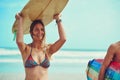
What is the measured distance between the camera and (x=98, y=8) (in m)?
9.05

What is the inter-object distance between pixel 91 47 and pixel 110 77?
822 cm

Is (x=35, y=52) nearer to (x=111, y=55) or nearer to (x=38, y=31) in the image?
(x=38, y=31)

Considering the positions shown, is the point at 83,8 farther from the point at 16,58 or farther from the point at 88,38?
the point at 16,58

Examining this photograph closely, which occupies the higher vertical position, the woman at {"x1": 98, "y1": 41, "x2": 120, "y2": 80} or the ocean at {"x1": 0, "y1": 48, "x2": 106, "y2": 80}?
the woman at {"x1": 98, "y1": 41, "x2": 120, "y2": 80}

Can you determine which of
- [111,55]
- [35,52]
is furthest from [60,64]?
[111,55]

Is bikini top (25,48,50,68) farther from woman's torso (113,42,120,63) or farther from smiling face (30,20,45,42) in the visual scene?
woman's torso (113,42,120,63)

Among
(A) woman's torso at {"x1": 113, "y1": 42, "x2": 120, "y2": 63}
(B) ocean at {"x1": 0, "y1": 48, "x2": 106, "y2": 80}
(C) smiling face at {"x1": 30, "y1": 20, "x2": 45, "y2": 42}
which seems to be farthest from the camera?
(B) ocean at {"x1": 0, "y1": 48, "x2": 106, "y2": 80}

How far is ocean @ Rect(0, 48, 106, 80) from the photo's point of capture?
24.3 ft

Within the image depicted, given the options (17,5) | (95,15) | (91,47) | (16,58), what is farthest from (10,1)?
(91,47)

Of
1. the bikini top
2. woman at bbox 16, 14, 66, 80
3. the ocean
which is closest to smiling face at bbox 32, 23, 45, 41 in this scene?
woman at bbox 16, 14, 66, 80

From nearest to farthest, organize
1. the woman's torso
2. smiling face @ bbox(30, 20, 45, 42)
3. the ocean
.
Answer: the woman's torso, smiling face @ bbox(30, 20, 45, 42), the ocean

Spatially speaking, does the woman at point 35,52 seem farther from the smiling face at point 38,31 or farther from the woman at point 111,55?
the woman at point 111,55

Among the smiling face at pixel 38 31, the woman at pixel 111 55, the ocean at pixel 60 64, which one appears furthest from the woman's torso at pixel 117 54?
the ocean at pixel 60 64

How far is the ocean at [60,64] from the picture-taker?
7.40 metres
